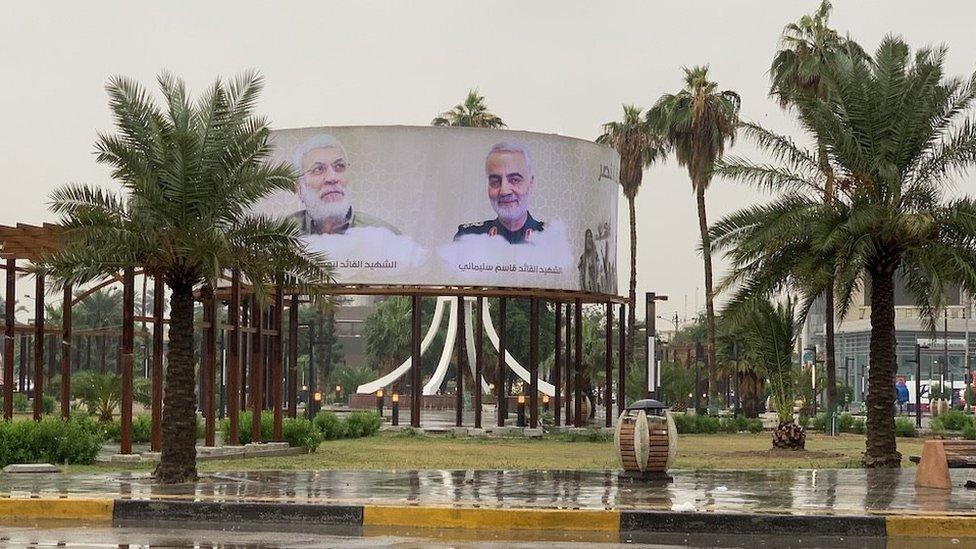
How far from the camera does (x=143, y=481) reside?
25.7 m

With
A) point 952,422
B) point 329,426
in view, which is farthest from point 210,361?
point 952,422

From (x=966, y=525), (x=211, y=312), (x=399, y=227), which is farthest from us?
(x=399, y=227)

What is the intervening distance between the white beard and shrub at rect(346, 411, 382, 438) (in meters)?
6.44

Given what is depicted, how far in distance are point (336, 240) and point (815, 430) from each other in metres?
20.9

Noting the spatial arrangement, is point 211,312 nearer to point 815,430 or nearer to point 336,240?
point 336,240

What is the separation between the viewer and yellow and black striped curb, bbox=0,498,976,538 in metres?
18.8

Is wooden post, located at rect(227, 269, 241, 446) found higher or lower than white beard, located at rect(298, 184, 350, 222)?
lower

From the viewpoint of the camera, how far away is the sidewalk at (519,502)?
62.5 ft

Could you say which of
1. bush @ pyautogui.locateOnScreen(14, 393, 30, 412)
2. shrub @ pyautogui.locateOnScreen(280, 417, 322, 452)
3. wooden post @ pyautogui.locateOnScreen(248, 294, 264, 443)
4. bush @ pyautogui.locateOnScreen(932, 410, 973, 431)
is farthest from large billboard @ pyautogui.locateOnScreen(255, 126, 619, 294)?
bush @ pyautogui.locateOnScreen(14, 393, 30, 412)

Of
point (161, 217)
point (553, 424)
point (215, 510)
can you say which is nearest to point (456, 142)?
point (553, 424)

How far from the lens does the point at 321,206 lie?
177 feet

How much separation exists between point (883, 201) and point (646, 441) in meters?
8.20

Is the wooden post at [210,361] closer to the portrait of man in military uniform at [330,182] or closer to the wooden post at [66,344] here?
the wooden post at [66,344]

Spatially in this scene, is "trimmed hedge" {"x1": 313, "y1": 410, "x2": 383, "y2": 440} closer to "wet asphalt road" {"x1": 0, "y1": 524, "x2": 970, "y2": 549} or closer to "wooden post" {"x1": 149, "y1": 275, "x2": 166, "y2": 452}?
"wooden post" {"x1": 149, "y1": 275, "x2": 166, "y2": 452}
